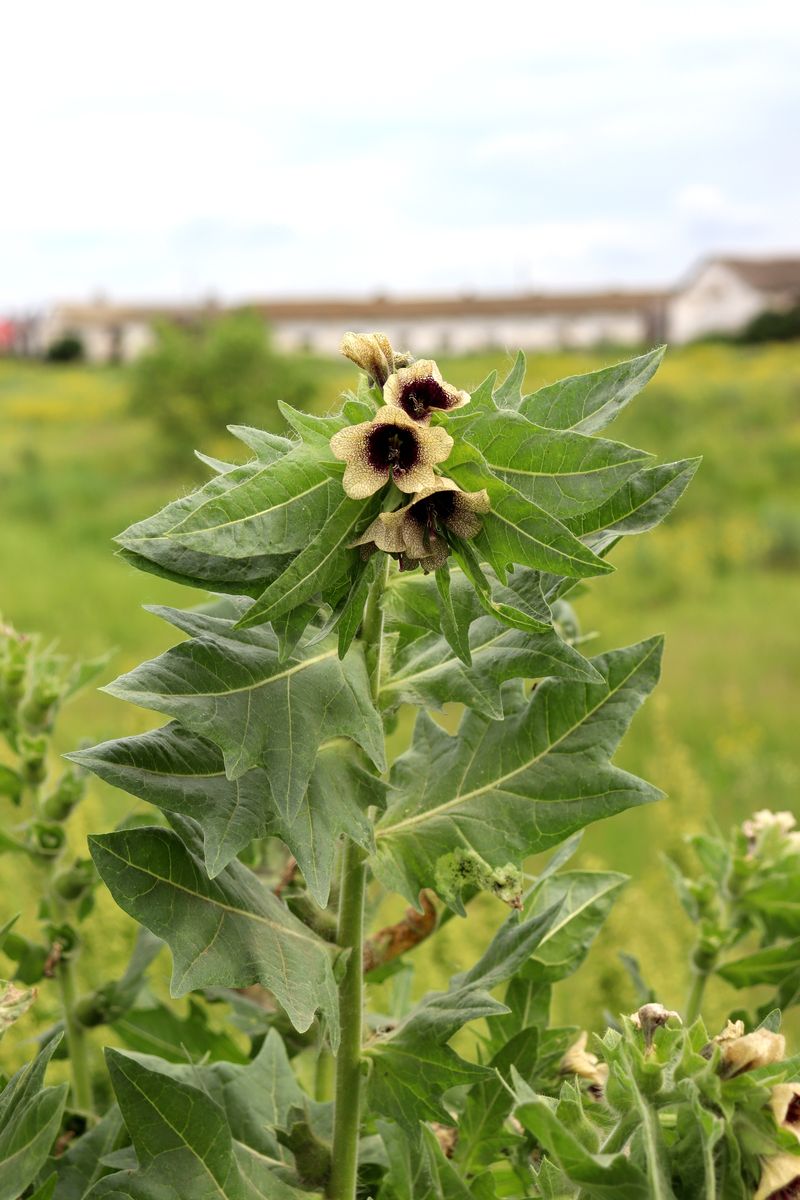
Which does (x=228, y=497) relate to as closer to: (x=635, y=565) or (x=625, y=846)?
(x=625, y=846)

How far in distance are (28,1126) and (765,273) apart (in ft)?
105

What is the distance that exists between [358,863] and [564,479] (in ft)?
1.13

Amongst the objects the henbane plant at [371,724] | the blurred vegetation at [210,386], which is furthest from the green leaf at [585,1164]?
the blurred vegetation at [210,386]

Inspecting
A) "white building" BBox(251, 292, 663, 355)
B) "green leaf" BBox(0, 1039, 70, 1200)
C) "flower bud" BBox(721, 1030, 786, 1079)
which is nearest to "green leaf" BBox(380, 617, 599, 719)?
"flower bud" BBox(721, 1030, 786, 1079)

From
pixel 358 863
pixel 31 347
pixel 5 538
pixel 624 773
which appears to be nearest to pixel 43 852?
pixel 358 863

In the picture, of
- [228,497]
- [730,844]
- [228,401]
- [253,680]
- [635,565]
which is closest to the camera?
[228,497]

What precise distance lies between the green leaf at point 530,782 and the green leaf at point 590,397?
20cm

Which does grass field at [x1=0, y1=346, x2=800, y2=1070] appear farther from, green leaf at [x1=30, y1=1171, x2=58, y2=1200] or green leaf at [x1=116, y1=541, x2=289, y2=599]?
green leaf at [x1=30, y1=1171, x2=58, y2=1200]

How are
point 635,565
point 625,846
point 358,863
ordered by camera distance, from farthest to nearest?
point 635,565 < point 625,846 < point 358,863

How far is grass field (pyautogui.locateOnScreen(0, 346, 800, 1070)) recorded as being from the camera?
208 cm

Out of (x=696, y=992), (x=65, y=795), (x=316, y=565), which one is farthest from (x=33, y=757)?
(x=696, y=992)

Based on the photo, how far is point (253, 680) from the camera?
2.73 feet

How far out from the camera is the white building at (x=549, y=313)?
1176 inches

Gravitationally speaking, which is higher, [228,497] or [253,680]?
[228,497]
